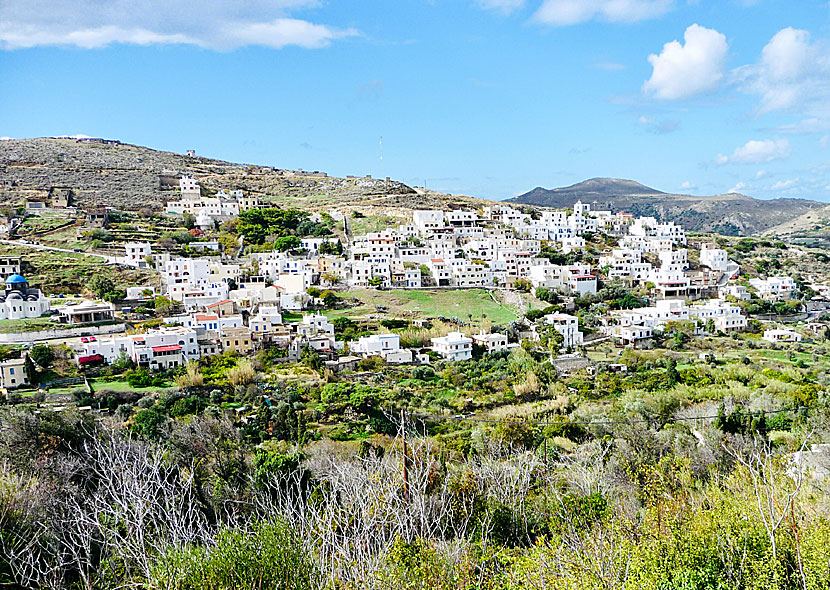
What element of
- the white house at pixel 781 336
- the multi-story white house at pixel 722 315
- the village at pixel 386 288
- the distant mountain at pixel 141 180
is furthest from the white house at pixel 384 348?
the distant mountain at pixel 141 180

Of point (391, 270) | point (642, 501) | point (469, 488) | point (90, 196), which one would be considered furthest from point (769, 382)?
point (90, 196)

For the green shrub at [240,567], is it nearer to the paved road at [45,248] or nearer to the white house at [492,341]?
the white house at [492,341]

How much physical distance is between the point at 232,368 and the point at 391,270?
12922 millimetres

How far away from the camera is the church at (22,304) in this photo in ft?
77.1

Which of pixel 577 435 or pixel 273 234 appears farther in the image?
pixel 273 234

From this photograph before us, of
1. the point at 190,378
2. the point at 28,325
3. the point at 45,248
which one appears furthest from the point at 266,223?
the point at 190,378

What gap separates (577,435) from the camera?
15.8m

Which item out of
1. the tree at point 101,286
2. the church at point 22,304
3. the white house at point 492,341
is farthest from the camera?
the tree at point 101,286

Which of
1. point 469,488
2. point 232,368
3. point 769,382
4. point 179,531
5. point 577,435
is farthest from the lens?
point 232,368

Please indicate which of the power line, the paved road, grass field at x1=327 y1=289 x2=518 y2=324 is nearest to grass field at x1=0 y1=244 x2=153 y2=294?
the paved road

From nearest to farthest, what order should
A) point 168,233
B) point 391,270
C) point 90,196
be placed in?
1. point 391,270
2. point 168,233
3. point 90,196

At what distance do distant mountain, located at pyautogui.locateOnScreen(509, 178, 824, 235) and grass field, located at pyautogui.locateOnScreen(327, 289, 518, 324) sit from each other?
8369cm

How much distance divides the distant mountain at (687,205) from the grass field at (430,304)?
8369 cm

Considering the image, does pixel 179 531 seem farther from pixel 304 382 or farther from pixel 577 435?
pixel 304 382
